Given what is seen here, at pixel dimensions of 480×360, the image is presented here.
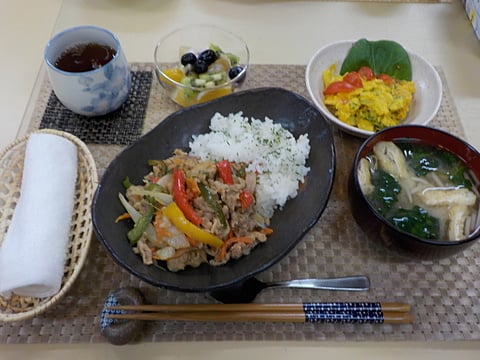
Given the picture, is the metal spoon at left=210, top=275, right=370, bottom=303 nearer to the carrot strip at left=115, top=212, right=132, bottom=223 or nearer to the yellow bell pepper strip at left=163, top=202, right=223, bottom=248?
the yellow bell pepper strip at left=163, top=202, right=223, bottom=248

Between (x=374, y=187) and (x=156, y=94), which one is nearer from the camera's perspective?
(x=374, y=187)

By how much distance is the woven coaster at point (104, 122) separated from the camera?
1.74 meters

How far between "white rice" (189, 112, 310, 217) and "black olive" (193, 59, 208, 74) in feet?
1.04

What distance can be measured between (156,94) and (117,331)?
1.14 m

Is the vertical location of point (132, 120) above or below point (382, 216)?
below

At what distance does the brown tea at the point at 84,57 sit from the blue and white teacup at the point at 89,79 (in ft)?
0.05

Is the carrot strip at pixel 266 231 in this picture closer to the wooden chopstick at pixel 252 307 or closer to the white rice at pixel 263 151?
the white rice at pixel 263 151

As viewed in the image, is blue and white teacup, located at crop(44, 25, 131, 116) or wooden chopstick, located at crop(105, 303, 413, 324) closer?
wooden chopstick, located at crop(105, 303, 413, 324)

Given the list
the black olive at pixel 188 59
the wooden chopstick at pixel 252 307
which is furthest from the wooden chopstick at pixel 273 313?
the black olive at pixel 188 59

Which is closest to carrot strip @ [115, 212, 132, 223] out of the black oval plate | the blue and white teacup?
the black oval plate

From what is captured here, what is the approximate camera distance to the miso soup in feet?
4.25

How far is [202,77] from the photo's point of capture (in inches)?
71.2

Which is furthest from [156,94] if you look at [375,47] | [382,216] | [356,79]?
[382,216]

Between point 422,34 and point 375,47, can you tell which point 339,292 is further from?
point 422,34
